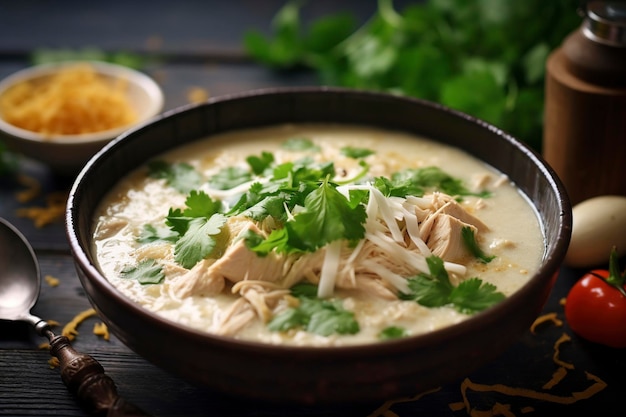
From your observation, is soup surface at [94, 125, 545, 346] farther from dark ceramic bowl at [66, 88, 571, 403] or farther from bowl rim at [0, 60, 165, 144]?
bowl rim at [0, 60, 165, 144]

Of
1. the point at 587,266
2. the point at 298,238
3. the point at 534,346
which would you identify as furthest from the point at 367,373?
the point at 587,266

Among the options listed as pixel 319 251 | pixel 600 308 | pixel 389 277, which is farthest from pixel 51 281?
pixel 600 308

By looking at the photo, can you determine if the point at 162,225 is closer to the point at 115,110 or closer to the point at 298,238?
the point at 298,238

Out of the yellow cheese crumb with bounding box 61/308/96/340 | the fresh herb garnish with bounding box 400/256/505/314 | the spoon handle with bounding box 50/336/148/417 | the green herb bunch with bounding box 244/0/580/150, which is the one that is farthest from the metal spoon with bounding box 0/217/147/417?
the green herb bunch with bounding box 244/0/580/150

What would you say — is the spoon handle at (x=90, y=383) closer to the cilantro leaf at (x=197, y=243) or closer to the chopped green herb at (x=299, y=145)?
the cilantro leaf at (x=197, y=243)

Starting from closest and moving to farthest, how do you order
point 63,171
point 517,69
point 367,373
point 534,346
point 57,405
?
1. point 367,373
2. point 57,405
3. point 534,346
4. point 63,171
5. point 517,69

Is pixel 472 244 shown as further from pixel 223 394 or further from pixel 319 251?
pixel 223 394
